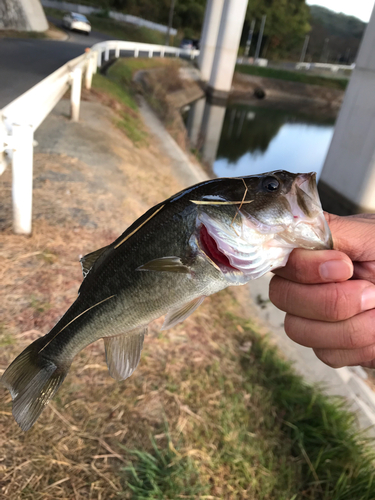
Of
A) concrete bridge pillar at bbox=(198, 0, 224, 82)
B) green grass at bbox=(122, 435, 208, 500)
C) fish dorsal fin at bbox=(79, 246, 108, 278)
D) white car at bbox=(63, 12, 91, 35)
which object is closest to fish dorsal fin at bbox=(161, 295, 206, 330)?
fish dorsal fin at bbox=(79, 246, 108, 278)

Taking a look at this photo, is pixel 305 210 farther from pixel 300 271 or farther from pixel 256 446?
pixel 256 446

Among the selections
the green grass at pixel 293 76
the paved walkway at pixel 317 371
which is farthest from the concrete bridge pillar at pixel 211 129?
the green grass at pixel 293 76

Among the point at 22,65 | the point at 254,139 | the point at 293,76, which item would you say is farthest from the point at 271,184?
the point at 293,76

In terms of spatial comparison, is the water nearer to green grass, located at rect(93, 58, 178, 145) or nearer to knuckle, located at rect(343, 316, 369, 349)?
green grass, located at rect(93, 58, 178, 145)

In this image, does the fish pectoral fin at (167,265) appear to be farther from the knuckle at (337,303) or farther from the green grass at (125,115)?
the green grass at (125,115)

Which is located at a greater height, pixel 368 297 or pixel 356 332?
pixel 368 297
